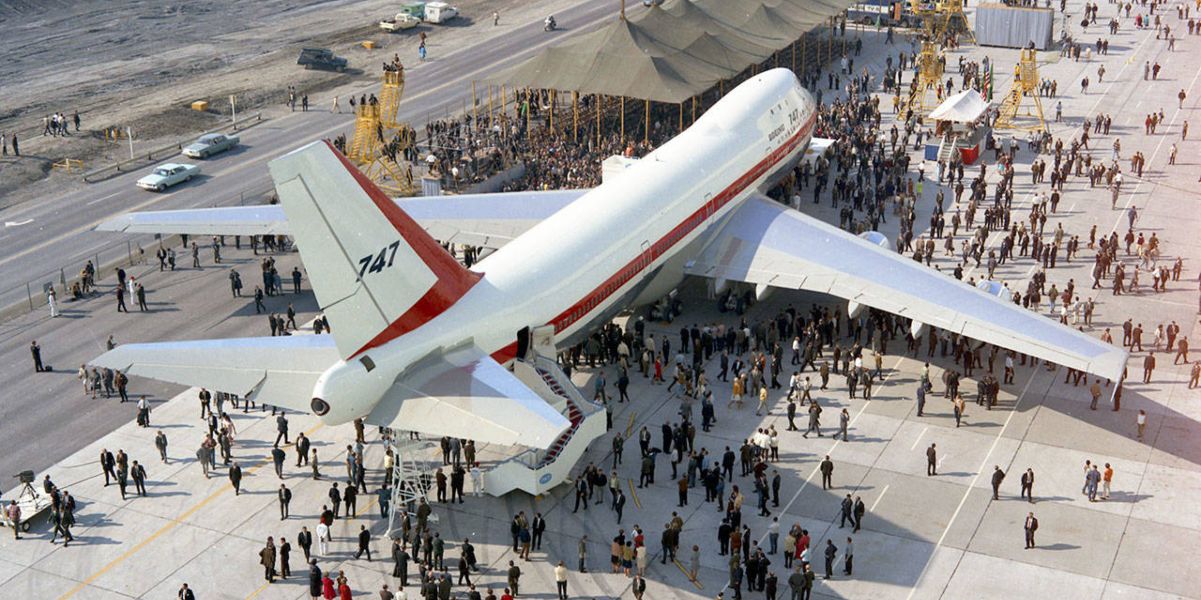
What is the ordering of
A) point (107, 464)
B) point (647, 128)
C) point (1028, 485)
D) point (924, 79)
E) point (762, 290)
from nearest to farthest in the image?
point (1028, 485), point (107, 464), point (762, 290), point (647, 128), point (924, 79)

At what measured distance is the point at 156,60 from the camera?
10712 centimetres

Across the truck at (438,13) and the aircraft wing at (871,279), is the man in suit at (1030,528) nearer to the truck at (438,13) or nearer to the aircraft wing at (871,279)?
the aircraft wing at (871,279)

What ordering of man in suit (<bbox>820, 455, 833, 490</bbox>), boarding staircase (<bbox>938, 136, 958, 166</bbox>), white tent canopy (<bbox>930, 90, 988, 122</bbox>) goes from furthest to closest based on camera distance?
white tent canopy (<bbox>930, 90, 988, 122</bbox>) < boarding staircase (<bbox>938, 136, 958, 166</bbox>) < man in suit (<bbox>820, 455, 833, 490</bbox>)

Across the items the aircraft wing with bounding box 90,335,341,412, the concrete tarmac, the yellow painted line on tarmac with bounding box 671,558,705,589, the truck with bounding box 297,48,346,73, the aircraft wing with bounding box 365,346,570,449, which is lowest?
the yellow painted line on tarmac with bounding box 671,558,705,589

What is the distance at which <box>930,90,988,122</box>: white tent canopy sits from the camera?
255 ft

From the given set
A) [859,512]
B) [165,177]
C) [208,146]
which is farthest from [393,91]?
[859,512]

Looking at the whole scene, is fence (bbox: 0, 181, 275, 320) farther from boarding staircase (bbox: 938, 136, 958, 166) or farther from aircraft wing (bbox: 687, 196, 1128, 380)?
boarding staircase (bbox: 938, 136, 958, 166)

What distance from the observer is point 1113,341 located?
55250mm

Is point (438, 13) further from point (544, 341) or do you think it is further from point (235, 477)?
point (235, 477)

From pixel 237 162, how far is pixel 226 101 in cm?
1487

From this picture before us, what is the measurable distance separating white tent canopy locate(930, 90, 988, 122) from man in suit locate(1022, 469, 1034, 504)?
38721mm

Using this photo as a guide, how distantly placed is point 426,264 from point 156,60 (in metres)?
76.9

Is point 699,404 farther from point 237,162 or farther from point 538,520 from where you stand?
point 237,162

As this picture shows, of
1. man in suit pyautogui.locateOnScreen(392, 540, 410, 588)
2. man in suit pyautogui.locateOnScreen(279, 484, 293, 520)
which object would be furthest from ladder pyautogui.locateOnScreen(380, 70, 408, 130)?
man in suit pyautogui.locateOnScreen(392, 540, 410, 588)
